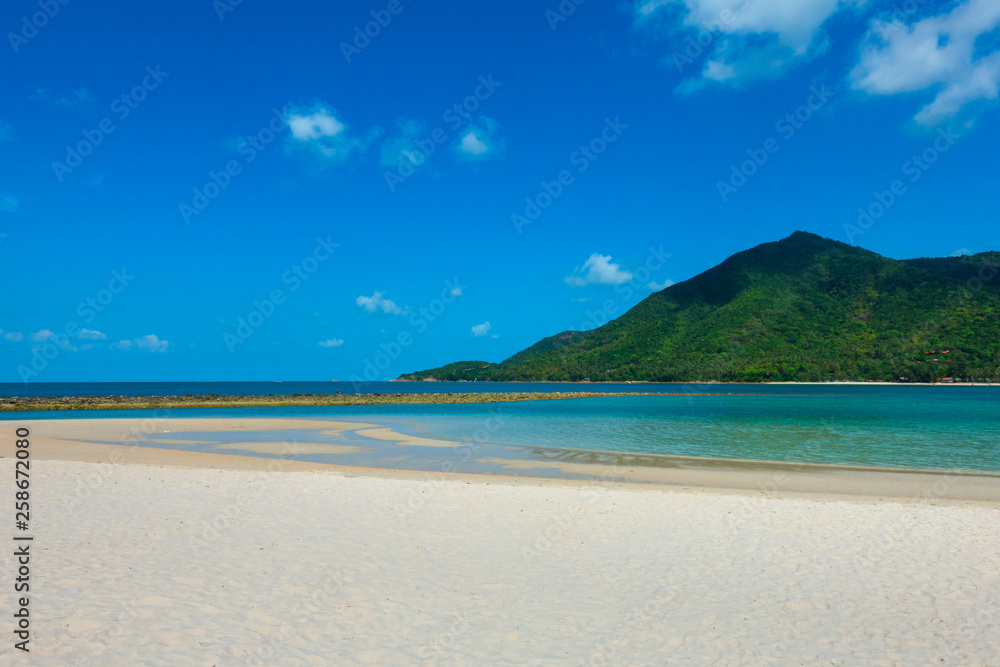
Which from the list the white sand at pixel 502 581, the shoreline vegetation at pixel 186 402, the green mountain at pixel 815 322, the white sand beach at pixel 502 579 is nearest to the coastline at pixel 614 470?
the white sand beach at pixel 502 579

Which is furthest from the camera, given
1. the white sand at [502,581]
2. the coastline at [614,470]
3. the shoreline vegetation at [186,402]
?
the shoreline vegetation at [186,402]

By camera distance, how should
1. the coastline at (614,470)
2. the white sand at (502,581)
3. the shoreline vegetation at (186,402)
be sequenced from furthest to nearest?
the shoreline vegetation at (186,402) < the coastline at (614,470) < the white sand at (502,581)

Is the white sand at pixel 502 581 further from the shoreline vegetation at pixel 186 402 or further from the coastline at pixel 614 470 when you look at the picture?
the shoreline vegetation at pixel 186 402

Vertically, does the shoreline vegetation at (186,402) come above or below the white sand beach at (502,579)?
above

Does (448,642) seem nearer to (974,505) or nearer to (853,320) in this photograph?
(974,505)

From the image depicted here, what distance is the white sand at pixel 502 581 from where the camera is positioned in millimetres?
5250

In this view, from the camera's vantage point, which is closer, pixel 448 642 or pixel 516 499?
pixel 448 642

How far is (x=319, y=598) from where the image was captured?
6.41 metres

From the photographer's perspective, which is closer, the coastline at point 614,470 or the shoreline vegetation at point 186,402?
the coastline at point 614,470

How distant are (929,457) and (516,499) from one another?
743 inches

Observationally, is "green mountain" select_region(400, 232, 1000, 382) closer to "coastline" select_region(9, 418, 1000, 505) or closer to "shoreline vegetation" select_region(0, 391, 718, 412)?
"shoreline vegetation" select_region(0, 391, 718, 412)

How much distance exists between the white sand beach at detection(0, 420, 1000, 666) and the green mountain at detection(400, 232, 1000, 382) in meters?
131

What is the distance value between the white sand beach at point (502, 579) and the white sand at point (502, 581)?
34 mm

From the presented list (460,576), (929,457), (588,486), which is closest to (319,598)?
(460,576)
